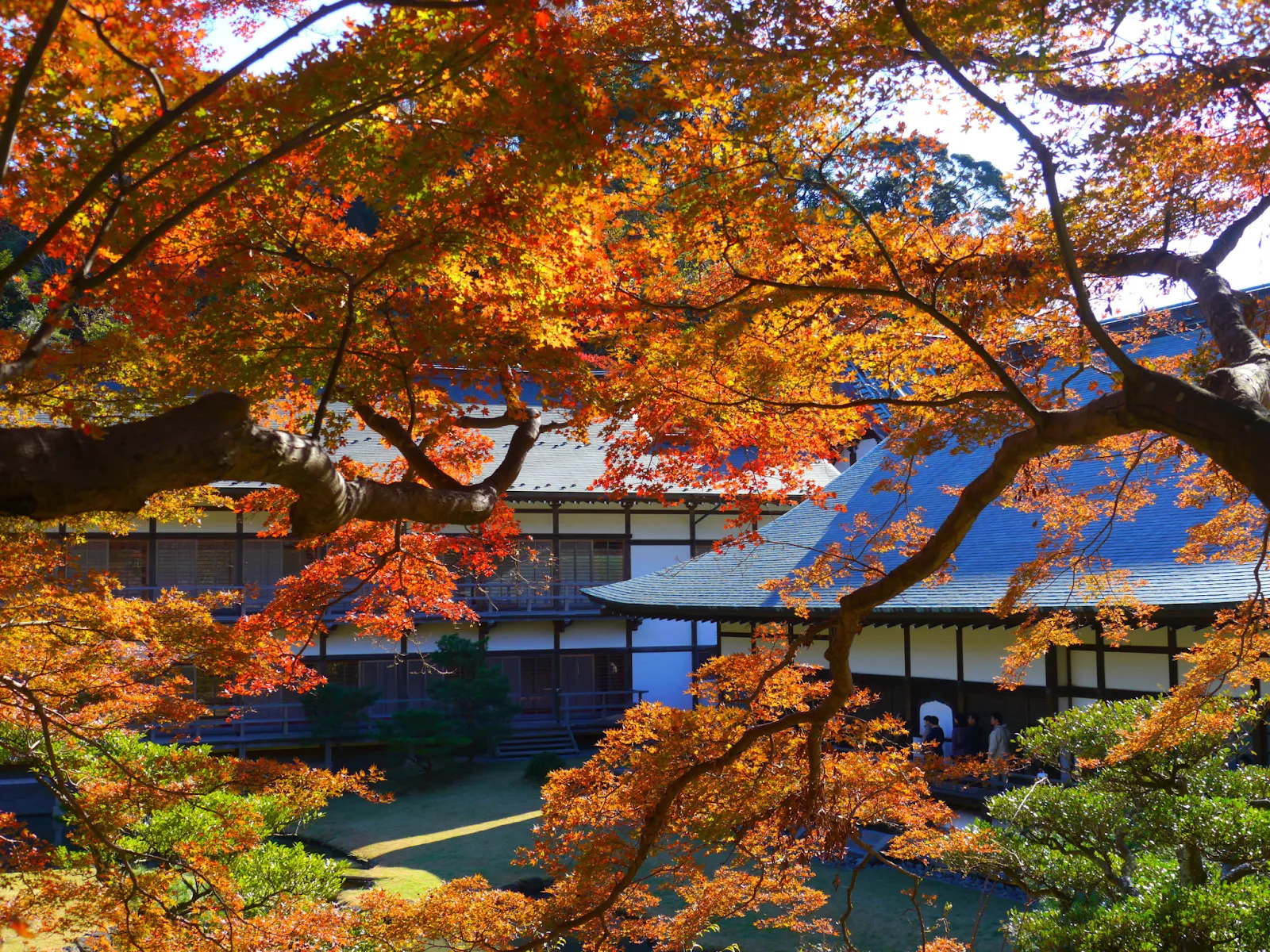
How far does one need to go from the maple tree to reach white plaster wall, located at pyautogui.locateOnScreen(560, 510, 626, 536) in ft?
33.2

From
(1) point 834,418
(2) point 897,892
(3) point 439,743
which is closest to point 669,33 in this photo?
(1) point 834,418

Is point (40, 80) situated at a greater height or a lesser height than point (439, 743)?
greater

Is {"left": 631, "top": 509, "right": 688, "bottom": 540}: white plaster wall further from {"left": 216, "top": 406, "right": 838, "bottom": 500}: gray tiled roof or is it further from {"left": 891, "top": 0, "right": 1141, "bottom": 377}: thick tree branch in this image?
{"left": 891, "top": 0, "right": 1141, "bottom": 377}: thick tree branch

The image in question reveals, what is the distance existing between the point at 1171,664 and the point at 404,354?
23.6ft

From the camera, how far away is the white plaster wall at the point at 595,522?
17.1 meters

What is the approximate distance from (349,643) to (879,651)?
29.7ft

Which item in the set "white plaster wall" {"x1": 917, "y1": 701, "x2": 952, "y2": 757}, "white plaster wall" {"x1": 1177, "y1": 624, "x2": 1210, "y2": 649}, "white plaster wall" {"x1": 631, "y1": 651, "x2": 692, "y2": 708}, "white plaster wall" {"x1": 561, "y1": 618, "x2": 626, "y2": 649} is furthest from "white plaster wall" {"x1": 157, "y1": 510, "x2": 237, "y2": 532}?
"white plaster wall" {"x1": 1177, "y1": 624, "x2": 1210, "y2": 649}

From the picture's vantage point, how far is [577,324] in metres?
5.62

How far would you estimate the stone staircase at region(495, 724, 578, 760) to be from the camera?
→ 15727 millimetres

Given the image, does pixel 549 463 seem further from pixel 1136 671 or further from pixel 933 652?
pixel 1136 671

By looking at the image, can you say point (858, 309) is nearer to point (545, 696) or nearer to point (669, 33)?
point (669, 33)

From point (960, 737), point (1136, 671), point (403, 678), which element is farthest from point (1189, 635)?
point (403, 678)

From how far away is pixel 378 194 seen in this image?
13.5ft

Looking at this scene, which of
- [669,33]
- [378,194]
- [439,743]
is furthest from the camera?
[439,743]
